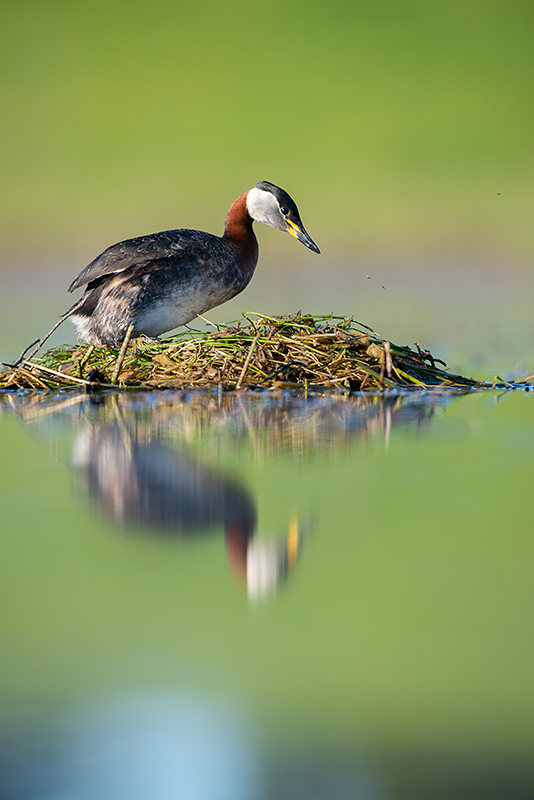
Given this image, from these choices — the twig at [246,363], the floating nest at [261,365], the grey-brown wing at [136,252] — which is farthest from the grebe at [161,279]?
the twig at [246,363]

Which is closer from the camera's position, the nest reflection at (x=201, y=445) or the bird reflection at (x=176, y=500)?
the bird reflection at (x=176, y=500)

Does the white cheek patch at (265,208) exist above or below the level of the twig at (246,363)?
above


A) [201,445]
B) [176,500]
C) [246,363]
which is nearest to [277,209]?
[246,363]

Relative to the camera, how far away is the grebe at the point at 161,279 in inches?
194

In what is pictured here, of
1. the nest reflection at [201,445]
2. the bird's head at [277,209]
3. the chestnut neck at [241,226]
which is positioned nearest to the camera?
the nest reflection at [201,445]

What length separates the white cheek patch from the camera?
552 cm

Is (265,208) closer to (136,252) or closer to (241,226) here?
(241,226)

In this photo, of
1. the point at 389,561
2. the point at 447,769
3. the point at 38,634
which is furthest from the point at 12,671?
the point at 389,561

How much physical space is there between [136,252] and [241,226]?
93 centimetres

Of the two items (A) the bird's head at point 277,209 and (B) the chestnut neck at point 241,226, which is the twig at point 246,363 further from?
(B) the chestnut neck at point 241,226

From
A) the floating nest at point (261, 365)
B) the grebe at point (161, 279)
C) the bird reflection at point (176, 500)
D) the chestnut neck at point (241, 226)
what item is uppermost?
the chestnut neck at point (241, 226)

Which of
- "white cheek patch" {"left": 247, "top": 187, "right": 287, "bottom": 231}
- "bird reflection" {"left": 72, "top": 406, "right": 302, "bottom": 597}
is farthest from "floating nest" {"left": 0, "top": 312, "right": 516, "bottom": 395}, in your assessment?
"bird reflection" {"left": 72, "top": 406, "right": 302, "bottom": 597}

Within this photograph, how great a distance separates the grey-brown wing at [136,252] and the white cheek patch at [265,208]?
628 millimetres

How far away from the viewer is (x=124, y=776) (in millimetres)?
1072
